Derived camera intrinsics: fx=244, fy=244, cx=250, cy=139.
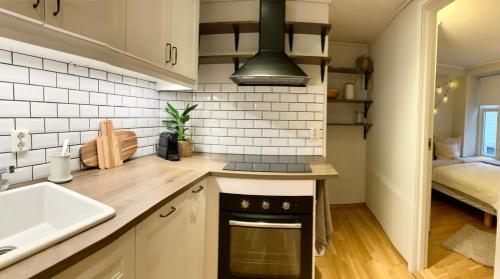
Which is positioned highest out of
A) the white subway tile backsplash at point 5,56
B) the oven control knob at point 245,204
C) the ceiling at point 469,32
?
the ceiling at point 469,32

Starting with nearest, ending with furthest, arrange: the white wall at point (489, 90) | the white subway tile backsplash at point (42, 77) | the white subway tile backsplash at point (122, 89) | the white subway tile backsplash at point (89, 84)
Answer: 1. the white subway tile backsplash at point (42, 77)
2. the white subway tile backsplash at point (89, 84)
3. the white subway tile backsplash at point (122, 89)
4. the white wall at point (489, 90)

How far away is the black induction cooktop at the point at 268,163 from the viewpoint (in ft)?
5.05

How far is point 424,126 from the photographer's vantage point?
185 centimetres

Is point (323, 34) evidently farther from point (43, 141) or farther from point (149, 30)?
point (43, 141)

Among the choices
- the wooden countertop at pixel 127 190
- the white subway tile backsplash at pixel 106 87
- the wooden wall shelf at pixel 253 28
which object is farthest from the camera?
the wooden wall shelf at pixel 253 28

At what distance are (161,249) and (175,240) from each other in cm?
12

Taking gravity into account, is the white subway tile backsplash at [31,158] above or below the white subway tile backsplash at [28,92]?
below

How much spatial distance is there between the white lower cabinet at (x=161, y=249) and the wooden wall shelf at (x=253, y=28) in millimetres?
1256

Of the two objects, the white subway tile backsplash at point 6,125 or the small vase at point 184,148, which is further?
the small vase at point 184,148

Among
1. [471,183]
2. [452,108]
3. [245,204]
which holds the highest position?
[452,108]

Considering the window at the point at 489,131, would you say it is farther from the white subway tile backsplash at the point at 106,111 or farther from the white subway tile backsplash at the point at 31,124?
the white subway tile backsplash at the point at 31,124

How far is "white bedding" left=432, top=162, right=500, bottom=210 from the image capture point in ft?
8.73

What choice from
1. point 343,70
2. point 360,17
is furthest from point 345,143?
point 360,17

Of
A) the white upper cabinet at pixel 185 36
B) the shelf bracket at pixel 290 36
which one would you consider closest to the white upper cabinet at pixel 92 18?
the white upper cabinet at pixel 185 36
